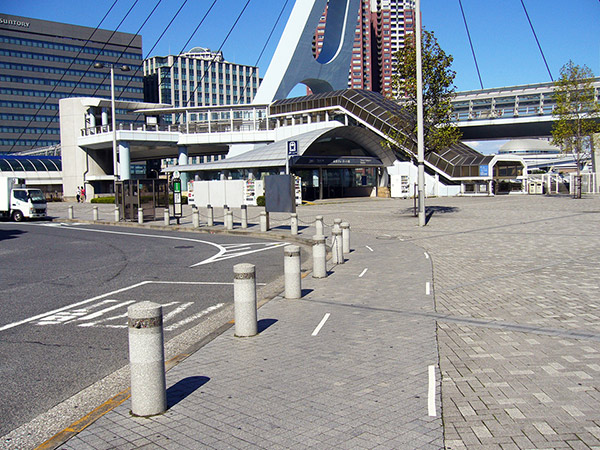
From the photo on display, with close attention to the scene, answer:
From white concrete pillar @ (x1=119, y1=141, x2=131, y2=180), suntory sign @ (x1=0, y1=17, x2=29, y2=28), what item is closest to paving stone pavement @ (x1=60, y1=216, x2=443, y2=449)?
white concrete pillar @ (x1=119, y1=141, x2=131, y2=180)

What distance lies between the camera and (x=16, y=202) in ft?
114

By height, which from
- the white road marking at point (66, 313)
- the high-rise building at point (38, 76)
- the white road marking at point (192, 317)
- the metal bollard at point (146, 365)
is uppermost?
the high-rise building at point (38, 76)

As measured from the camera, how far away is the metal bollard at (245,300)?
24.6 feet

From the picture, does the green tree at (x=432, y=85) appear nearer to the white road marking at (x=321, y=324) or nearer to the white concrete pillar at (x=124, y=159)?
the white road marking at (x=321, y=324)

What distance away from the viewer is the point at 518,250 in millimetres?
15703

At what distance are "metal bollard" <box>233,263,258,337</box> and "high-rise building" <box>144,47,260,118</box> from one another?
157930 millimetres

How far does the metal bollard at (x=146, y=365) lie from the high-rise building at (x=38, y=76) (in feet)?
418

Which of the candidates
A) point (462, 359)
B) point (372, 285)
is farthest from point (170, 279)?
point (462, 359)

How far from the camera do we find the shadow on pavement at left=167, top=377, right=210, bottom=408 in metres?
5.43

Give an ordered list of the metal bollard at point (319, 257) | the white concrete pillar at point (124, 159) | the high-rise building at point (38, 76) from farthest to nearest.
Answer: the high-rise building at point (38, 76)
the white concrete pillar at point (124, 159)
the metal bollard at point (319, 257)

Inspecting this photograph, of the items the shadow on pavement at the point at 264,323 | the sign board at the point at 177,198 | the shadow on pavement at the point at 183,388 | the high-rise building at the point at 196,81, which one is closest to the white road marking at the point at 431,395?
the shadow on pavement at the point at 183,388

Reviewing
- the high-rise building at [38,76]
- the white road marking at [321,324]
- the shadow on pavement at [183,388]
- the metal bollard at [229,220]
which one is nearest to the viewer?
the shadow on pavement at [183,388]

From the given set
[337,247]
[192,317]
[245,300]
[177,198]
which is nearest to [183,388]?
[245,300]

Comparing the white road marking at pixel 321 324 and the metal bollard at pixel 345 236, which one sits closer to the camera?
the white road marking at pixel 321 324
